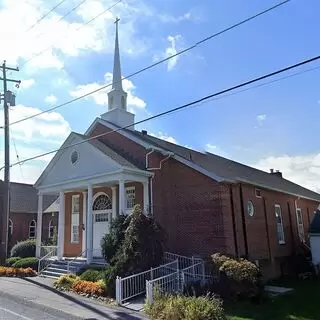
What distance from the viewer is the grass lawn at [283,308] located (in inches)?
462

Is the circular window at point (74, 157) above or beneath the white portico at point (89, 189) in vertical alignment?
above

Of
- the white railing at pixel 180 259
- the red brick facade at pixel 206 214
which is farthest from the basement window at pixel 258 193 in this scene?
the white railing at pixel 180 259

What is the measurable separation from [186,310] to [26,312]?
5.04 metres

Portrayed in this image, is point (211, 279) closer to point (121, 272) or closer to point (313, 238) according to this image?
point (121, 272)

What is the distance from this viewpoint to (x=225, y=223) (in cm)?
1742

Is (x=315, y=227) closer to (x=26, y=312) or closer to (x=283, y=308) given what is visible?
(x=283, y=308)

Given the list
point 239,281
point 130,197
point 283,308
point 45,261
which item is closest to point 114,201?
point 130,197

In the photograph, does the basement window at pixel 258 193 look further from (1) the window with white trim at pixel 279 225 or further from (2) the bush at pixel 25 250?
(2) the bush at pixel 25 250

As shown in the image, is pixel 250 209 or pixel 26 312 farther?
pixel 250 209

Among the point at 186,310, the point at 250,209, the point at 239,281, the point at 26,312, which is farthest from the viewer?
the point at 250,209

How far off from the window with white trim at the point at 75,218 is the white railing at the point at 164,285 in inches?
422

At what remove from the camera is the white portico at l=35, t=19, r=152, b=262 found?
1906 centimetres

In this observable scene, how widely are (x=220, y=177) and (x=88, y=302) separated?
8050 mm

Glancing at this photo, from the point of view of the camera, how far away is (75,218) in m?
Answer: 24.0
